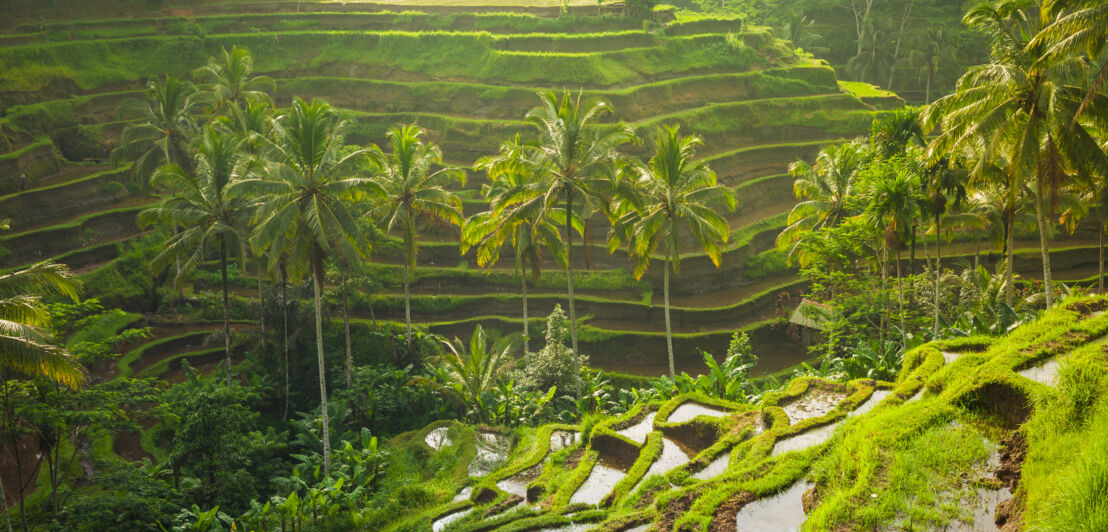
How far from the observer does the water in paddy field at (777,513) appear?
30.7 ft

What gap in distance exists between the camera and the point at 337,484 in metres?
14.8

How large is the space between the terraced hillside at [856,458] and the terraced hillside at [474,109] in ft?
41.6

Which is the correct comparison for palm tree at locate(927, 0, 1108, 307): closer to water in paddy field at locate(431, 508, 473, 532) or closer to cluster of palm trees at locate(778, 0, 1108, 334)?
cluster of palm trees at locate(778, 0, 1108, 334)

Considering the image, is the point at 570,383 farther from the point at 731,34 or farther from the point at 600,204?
the point at 731,34

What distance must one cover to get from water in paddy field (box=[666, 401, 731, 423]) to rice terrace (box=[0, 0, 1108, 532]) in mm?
78

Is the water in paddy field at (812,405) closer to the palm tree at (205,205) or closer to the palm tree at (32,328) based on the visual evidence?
the palm tree at (32,328)

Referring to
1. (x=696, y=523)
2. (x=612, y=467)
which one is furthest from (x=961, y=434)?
(x=612, y=467)

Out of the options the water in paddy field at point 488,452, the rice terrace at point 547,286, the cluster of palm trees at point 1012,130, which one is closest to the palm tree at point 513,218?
the rice terrace at point 547,286

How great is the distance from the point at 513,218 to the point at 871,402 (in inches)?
410

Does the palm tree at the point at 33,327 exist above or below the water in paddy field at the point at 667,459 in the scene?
above

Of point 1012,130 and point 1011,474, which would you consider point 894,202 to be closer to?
point 1012,130

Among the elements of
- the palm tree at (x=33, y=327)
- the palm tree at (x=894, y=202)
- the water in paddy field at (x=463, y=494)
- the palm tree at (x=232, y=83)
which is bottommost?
the water in paddy field at (x=463, y=494)

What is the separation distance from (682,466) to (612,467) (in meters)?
2.55

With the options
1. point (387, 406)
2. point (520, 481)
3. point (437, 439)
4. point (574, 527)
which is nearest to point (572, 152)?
point (437, 439)
